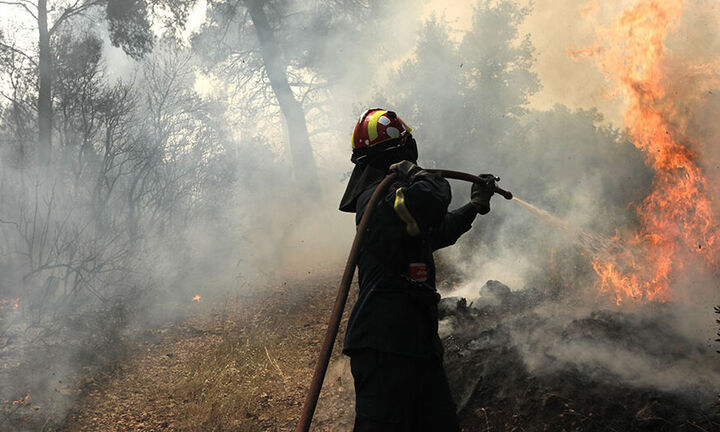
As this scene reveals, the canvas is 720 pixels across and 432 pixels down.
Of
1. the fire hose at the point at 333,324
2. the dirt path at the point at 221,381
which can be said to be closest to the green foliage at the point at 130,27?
the dirt path at the point at 221,381

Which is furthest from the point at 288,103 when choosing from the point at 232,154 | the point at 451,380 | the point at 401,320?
the point at 401,320

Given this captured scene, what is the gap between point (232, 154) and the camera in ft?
42.3

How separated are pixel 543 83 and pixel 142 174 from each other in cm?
845

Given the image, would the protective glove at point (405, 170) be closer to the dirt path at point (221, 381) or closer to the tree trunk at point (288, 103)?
the dirt path at point (221, 381)

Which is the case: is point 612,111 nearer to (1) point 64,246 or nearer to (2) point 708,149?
(2) point 708,149

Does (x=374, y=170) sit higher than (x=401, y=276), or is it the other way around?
(x=374, y=170)

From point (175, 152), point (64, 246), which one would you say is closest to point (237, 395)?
point (64, 246)

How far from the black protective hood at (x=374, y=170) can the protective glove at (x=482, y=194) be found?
47 centimetres

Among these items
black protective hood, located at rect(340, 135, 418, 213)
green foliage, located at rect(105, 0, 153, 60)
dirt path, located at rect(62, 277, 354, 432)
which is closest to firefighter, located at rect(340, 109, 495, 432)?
black protective hood, located at rect(340, 135, 418, 213)

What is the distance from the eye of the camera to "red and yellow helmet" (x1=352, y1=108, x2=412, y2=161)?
2873mm

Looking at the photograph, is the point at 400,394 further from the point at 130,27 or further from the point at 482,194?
the point at 130,27

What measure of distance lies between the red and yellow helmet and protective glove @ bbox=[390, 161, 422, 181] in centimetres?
23

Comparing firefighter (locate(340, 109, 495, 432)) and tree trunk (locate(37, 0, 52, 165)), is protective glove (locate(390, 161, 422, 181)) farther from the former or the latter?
tree trunk (locate(37, 0, 52, 165))

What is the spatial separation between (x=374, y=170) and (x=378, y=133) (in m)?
0.23
